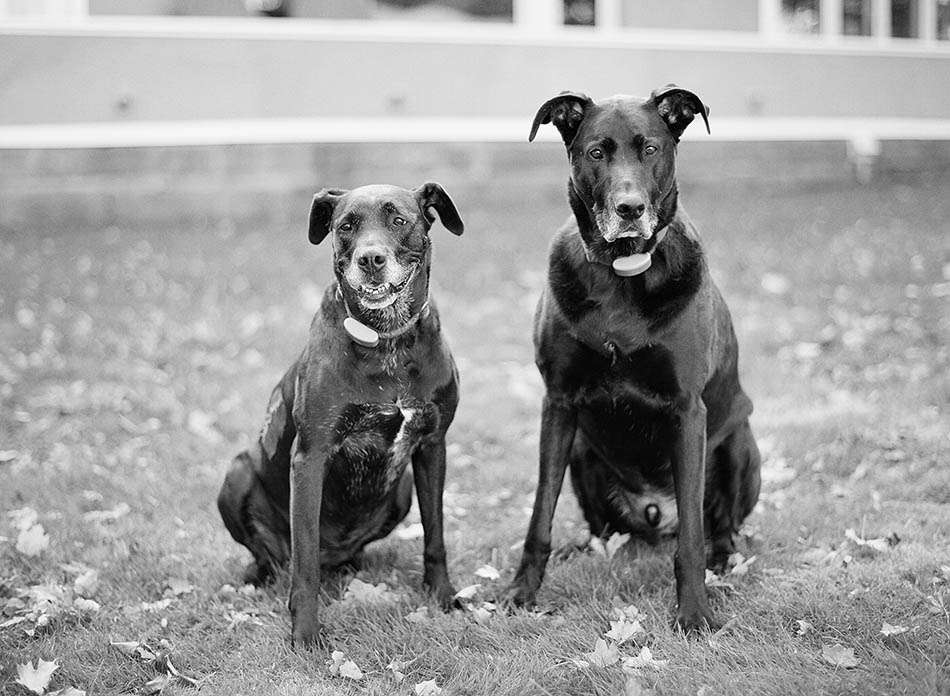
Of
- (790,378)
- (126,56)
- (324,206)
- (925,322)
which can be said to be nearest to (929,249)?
(925,322)

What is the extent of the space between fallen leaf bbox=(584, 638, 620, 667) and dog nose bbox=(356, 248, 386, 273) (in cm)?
148

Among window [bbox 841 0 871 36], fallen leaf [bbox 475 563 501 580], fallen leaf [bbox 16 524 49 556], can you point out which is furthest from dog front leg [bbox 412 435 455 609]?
window [bbox 841 0 871 36]

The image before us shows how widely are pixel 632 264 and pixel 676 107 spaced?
2.04 feet

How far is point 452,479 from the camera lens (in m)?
5.61

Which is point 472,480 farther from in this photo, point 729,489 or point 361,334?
point 361,334

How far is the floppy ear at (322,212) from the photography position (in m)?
4.04

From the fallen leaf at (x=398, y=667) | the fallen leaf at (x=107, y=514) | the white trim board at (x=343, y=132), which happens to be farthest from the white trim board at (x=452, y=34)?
the fallen leaf at (x=398, y=667)

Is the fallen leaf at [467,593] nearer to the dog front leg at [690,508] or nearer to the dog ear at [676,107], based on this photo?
the dog front leg at [690,508]

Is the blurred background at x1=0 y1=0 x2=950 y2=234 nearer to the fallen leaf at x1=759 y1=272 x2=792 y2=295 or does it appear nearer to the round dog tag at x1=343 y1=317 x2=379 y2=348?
the fallen leaf at x1=759 y1=272 x2=792 y2=295

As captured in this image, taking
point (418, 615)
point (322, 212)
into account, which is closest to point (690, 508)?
point (418, 615)

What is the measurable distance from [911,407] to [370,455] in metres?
3.58

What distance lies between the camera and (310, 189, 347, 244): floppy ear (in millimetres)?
4035

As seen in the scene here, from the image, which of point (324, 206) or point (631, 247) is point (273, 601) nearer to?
point (324, 206)

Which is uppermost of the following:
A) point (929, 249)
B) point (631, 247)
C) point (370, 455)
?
point (631, 247)
